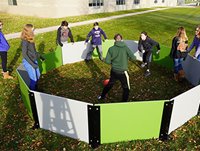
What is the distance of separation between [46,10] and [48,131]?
20.9 m

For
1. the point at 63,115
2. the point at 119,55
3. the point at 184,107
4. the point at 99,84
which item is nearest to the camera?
the point at 63,115

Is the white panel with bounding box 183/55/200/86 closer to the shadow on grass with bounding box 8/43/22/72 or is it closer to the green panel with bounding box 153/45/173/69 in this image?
the green panel with bounding box 153/45/173/69

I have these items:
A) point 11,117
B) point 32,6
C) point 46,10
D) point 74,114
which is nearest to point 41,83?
point 11,117

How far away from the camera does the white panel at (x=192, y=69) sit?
8630mm

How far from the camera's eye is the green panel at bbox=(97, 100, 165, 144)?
17.1 ft

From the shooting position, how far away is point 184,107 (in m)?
6.07

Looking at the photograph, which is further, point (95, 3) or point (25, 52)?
point (95, 3)

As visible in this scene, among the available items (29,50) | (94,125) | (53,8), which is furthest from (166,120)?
(53,8)

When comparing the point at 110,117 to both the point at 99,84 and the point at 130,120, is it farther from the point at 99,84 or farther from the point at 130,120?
the point at 99,84

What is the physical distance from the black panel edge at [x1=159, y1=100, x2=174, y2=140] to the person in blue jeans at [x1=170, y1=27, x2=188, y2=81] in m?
3.74

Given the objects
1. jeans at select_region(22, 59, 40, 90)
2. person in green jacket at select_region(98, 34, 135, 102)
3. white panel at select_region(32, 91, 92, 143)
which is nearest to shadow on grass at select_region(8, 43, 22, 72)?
jeans at select_region(22, 59, 40, 90)

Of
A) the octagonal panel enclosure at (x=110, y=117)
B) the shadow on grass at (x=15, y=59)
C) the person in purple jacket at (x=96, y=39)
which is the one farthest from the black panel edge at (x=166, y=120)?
the shadow on grass at (x=15, y=59)

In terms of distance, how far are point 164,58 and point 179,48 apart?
2245 mm

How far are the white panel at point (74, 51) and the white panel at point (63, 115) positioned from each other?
537 centimetres
